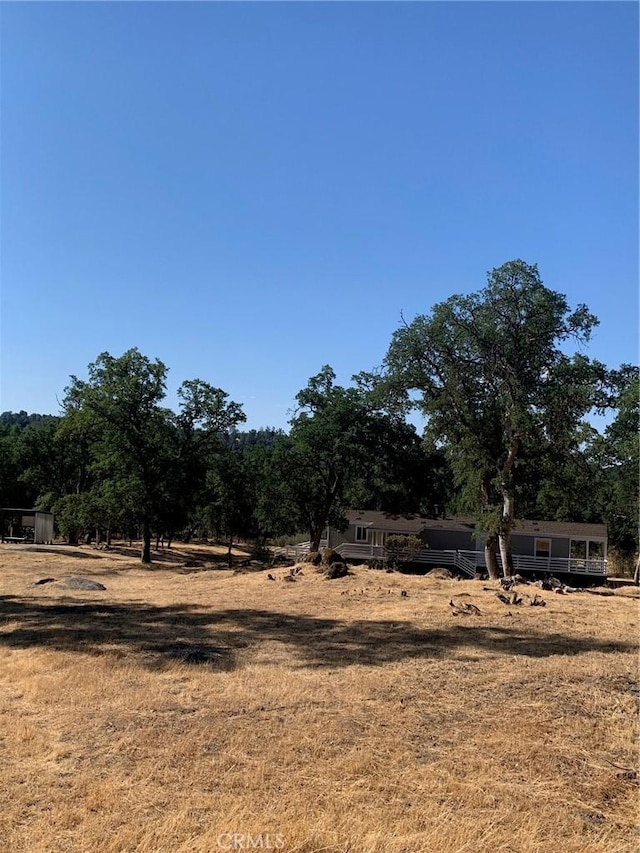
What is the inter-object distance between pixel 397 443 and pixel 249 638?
33366 millimetres

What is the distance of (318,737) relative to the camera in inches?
258

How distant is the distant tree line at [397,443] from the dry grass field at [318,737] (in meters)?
13.6

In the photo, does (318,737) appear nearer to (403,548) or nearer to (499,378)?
(499,378)

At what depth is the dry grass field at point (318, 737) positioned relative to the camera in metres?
4.63

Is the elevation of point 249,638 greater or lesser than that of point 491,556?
lesser

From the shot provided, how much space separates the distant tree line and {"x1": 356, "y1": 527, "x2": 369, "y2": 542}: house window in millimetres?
2223

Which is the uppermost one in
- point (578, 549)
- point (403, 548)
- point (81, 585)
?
point (403, 548)

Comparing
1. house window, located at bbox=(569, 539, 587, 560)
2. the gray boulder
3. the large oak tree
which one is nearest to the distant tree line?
the large oak tree

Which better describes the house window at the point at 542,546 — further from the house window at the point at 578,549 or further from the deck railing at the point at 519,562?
the house window at the point at 578,549

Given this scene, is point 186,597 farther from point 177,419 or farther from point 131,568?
point 177,419

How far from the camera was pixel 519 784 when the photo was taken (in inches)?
215

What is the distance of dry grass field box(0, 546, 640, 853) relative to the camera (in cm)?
463

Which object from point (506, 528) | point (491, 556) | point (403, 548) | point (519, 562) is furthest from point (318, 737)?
point (519, 562)

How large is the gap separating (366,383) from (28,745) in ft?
124
